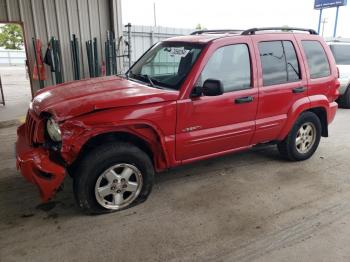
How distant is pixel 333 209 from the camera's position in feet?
11.6

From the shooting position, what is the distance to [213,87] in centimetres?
337

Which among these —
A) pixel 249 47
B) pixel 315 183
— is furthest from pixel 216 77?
pixel 315 183

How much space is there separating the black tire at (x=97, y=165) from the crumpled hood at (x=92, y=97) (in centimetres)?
45

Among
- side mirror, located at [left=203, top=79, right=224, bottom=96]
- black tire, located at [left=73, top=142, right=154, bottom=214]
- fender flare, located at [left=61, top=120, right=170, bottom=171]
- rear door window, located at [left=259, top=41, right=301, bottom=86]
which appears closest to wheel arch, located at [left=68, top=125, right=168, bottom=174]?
fender flare, located at [left=61, top=120, right=170, bottom=171]

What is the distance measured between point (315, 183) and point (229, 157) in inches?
52.7

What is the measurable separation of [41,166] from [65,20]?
6.41 meters

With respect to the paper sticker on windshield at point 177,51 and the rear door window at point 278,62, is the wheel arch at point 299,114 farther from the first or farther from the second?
the paper sticker on windshield at point 177,51

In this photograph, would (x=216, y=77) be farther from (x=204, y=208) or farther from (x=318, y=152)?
(x=318, y=152)

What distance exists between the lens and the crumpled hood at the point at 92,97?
9.98 ft

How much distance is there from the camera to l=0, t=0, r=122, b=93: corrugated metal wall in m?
7.64

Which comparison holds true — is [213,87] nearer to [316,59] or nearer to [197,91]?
[197,91]

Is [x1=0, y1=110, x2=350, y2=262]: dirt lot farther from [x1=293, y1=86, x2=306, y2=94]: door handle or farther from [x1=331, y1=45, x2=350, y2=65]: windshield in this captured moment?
[x1=331, y1=45, x2=350, y2=65]: windshield

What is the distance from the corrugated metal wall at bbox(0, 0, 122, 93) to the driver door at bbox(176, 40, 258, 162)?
599 cm

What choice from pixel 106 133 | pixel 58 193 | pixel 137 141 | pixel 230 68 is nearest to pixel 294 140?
pixel 230 68
